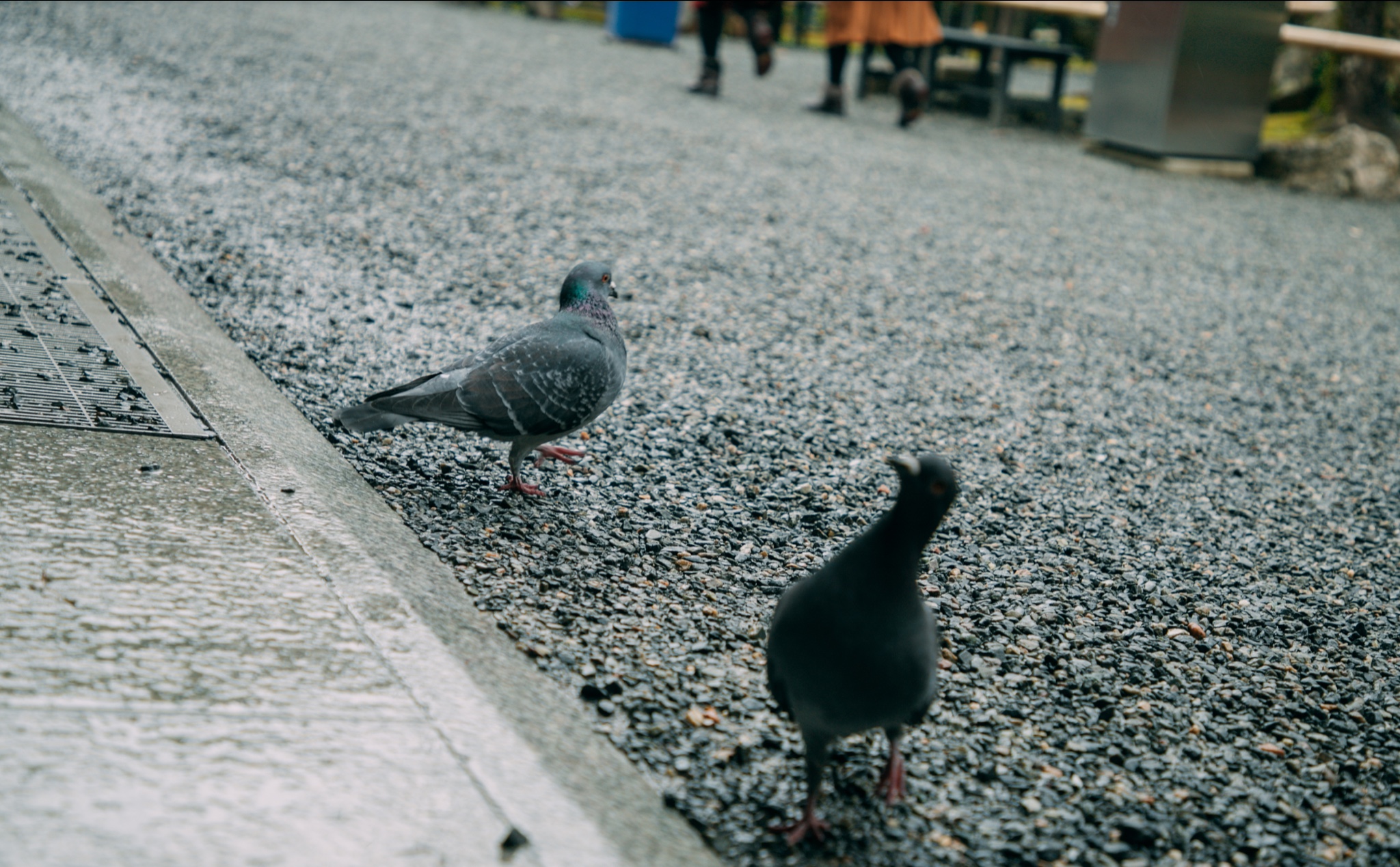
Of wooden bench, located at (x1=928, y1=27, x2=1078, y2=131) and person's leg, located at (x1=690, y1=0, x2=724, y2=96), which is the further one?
wooden bench, located at (x1=928, y1=27, x2=1078, y2=131)

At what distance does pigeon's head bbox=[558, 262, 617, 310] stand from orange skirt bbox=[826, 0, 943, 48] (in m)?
7.37

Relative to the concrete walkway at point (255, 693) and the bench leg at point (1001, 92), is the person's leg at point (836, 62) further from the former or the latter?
the concrete walkway at point (255, 693)

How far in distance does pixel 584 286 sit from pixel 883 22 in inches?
299

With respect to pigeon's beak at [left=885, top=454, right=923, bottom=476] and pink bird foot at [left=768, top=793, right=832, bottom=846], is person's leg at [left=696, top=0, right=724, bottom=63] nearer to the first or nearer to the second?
pigeon's beak at [left=885, top=454, right=923, bottom=476]

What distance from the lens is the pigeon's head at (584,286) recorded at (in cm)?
324

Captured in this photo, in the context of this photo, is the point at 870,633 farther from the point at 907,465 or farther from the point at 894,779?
the point at 894,779

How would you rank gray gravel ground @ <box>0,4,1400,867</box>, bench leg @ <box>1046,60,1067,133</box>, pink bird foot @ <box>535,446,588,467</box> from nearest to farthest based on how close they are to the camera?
gray gravel ground @ <box>0,4,1400,867</box>
pink bird foot @ <box>535,446,588,467</box>
bench leg @ <box>1046,60,1067,133</box>

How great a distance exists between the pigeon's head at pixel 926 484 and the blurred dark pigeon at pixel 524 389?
1354 millimetres

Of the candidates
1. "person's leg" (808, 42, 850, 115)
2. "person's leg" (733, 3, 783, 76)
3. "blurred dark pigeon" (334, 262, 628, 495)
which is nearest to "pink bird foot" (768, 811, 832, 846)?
"blurred dark pigeon" (334, 262, 628, 495)

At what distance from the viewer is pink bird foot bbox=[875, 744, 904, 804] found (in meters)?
2.13

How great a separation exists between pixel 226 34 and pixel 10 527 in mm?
9467

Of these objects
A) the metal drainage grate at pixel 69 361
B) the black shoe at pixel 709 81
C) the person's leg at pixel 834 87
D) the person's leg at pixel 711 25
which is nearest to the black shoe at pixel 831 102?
the person's leg at pixel 834 87

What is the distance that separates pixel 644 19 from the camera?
48.9 feet

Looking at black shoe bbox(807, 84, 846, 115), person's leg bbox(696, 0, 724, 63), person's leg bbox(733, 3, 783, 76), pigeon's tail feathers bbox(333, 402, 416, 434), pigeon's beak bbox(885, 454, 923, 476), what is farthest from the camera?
black shoe bbox(807, 84, 846, 115)
